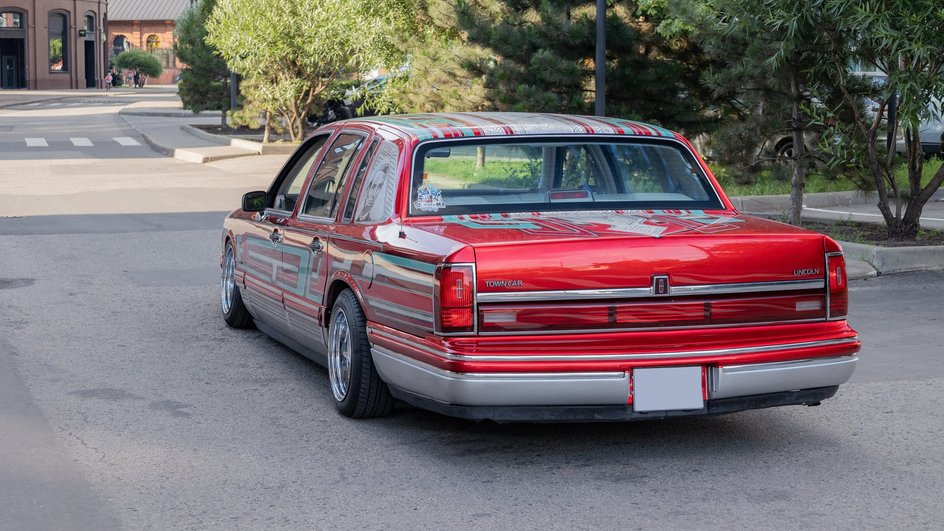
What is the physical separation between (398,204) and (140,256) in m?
7.53

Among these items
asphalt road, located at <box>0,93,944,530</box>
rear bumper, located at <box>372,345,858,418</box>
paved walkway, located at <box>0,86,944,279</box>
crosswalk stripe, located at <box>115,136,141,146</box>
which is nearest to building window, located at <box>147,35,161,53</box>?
paved walkway, located at <box>0,86,944,279</box>

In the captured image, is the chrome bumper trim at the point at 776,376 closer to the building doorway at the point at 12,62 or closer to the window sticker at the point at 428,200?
the window sticker at the point at 428,200

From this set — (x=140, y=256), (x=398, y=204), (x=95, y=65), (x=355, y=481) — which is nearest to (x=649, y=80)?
(x=140, y=256)

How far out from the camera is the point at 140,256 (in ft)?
44.3

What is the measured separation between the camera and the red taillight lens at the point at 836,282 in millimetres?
6109

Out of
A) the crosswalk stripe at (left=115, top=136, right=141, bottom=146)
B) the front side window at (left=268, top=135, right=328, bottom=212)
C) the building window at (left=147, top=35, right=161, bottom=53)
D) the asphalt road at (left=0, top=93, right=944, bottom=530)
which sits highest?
the building window at (left=147, top=35, right=161, bottom=53)

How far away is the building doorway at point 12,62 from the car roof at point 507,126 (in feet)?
274

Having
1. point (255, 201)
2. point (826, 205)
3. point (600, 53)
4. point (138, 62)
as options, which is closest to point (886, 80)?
point (600, 53)

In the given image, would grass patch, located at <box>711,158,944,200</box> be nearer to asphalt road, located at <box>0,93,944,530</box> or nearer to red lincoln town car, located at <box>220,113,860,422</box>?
asphalt road, located at <box>0,93,944,530</box>

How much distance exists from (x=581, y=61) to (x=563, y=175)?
11.8 m

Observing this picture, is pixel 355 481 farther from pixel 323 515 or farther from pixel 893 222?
pixel 893 222

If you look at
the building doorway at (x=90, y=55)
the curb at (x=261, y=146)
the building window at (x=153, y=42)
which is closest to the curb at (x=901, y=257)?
the curb at (x=261, y=146)

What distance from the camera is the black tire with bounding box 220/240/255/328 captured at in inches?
369

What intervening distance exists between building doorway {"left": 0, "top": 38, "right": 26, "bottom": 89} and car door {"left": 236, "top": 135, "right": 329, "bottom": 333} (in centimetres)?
8195
